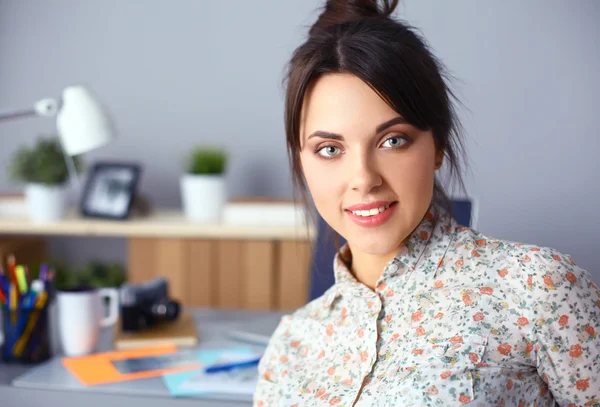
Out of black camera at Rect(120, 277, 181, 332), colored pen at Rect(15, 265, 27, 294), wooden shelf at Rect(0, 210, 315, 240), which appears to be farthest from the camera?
wooden shelf at Rect(0, 210, 315, 240)

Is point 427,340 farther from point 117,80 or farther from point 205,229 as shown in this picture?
point 117,80

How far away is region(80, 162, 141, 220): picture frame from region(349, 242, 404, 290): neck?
1.34 m

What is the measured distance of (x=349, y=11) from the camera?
946mm

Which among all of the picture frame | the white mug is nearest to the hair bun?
the white mug

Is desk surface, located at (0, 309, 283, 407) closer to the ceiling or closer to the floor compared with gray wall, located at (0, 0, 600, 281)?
closer to the floor

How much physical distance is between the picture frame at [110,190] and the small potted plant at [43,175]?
0.30 ft

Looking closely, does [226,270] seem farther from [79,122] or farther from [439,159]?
[439,159]

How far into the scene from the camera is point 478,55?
2232 mm

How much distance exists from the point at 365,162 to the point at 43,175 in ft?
5.16

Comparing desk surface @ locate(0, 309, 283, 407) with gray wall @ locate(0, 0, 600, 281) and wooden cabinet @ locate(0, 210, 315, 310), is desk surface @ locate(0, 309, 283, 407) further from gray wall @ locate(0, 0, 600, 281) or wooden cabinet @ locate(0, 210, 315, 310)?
gray wall @ locate(0, 0, 600, 281)

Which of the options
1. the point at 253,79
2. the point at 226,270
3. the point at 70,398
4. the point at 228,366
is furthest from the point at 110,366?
the point at 253,79

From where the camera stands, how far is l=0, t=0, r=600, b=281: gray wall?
2.15 meters

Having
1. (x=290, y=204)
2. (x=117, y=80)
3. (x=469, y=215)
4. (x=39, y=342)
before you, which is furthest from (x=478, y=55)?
(x=39, y=342)

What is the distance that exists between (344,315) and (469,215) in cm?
55
